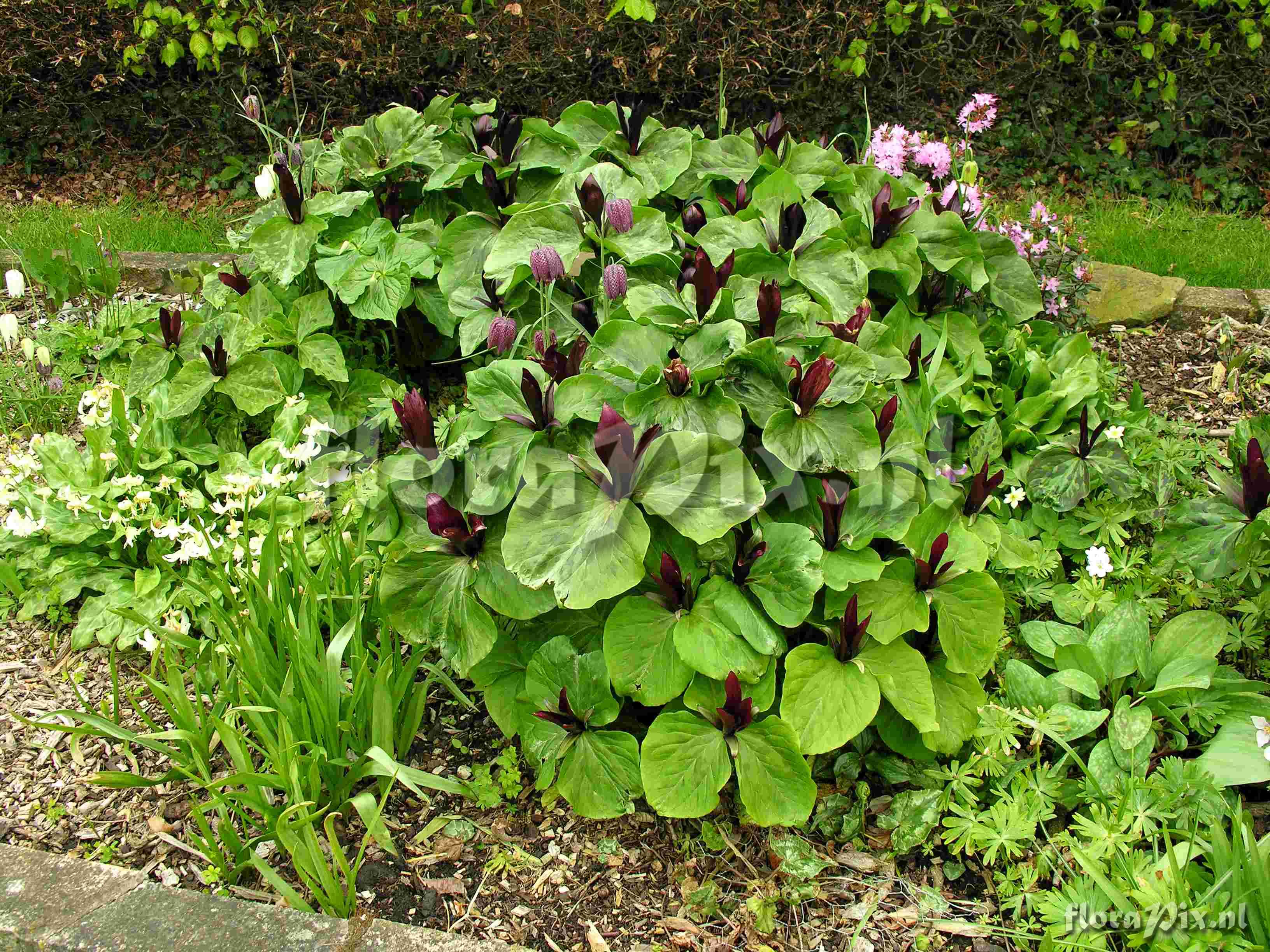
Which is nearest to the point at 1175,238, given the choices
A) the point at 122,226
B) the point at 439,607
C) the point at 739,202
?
the point at 739,202

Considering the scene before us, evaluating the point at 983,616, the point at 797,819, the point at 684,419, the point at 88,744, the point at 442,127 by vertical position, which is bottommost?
the point at 88,744

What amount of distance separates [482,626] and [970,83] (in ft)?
14.6

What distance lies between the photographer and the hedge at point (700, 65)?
4.67 meters

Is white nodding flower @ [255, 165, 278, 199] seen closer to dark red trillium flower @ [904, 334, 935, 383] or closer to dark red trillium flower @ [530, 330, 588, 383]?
dark red trillium flower @ [530, 330, 588, 383]

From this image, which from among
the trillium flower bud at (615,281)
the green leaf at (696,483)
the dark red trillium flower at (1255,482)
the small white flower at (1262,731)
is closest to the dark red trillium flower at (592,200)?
the trillium flower bud at (615,281)

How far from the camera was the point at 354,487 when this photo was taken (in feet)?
8.91

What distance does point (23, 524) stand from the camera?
2.46 metres

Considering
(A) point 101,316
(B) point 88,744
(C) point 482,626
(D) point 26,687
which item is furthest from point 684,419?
(A) point 101,316

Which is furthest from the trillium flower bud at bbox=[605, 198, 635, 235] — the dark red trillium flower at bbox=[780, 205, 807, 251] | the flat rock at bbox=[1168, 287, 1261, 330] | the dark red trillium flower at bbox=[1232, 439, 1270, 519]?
the flat rock at bbox=[1168, 287, 1261, 330]

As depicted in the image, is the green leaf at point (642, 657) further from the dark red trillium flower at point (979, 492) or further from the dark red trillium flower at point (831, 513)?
the dark red trillium flower at point (979, 492)

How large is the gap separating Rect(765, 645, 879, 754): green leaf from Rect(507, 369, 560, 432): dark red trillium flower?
0.68 metres

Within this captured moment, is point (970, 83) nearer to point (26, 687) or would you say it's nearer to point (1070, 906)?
point (1070, 906)

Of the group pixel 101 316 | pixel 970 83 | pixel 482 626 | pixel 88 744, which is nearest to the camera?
pixel 482 626

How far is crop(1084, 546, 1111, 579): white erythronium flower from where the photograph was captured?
2227 mm
